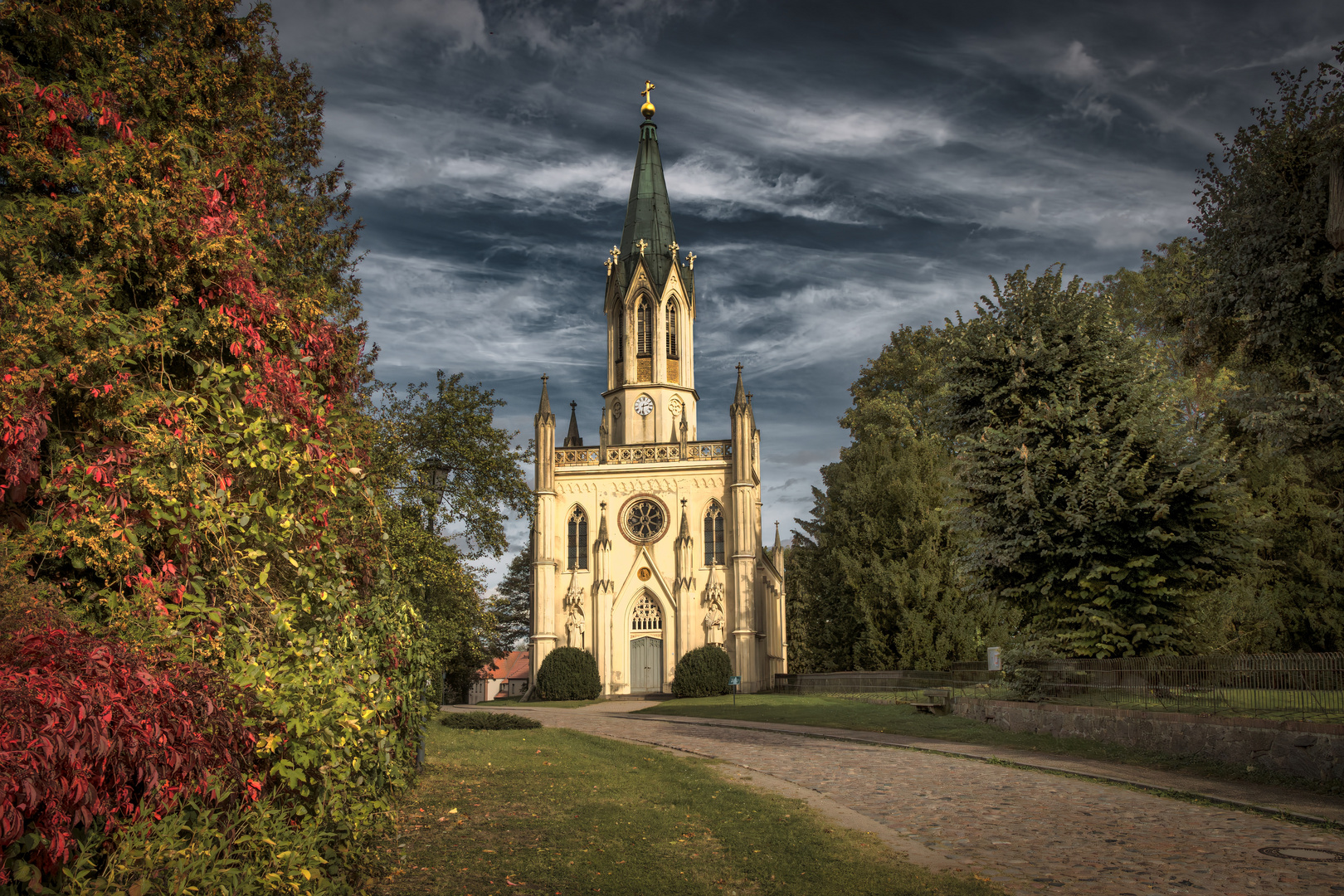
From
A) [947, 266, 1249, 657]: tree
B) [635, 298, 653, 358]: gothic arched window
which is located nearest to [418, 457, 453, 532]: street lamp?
[947, 266, 1249, 657]: tree

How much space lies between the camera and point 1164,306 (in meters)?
30.2

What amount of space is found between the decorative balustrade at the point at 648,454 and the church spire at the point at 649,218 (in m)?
9.14

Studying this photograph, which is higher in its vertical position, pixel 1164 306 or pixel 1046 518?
pixel 1164 306

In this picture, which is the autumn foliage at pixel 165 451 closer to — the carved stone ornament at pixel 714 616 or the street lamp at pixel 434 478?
the street lamp at pixel 434 478

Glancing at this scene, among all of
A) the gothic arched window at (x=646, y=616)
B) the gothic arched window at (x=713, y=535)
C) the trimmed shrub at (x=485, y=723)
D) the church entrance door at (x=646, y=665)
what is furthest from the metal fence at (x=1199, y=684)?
the gothic arched window at (x=646, y=616)

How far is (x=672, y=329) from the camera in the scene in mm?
49906

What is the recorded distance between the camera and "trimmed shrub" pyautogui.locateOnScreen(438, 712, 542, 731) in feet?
64.2

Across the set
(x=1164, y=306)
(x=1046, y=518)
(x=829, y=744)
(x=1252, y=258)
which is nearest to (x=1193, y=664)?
(x=1046, y=518)

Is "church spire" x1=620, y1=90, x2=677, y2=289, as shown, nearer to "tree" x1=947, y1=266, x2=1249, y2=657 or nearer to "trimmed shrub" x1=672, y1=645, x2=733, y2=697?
"trimmed shrub" x1=672, y1=645, x2=733, y2=697

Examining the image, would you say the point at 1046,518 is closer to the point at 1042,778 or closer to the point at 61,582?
the point at 1042,778

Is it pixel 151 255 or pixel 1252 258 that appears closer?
pixel 151 255

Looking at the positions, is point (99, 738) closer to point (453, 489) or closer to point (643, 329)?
point (453, 489)

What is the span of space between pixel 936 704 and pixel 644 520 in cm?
2415

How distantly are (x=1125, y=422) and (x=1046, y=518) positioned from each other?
7.72ft
